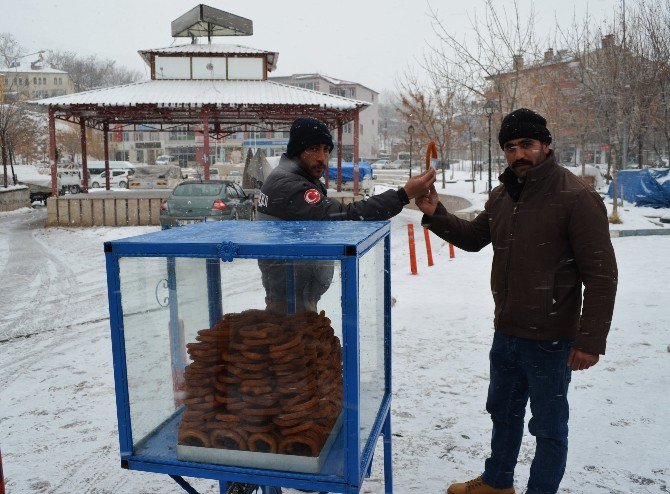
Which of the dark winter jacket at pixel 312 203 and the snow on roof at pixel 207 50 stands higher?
the snow on roof at pixel 207 50

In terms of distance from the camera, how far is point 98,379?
17.3 feet

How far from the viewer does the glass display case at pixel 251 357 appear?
2182 mm

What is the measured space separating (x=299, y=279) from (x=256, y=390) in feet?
1.58

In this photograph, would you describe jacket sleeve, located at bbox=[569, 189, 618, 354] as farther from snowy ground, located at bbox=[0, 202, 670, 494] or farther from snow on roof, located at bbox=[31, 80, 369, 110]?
snow on roof, located at bbox=[31, 80, 369, 110]

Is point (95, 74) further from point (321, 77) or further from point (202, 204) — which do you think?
point (202, 204)

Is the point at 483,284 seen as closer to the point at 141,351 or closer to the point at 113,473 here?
the point at 113,473

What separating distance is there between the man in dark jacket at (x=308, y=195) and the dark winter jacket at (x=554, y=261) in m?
0.54

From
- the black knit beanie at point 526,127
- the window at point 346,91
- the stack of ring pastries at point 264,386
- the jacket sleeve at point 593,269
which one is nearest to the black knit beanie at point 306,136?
the black knit beanie at point 526,127

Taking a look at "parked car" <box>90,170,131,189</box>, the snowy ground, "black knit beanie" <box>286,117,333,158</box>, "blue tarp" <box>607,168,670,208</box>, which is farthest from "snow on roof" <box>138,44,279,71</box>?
"black knit beanie" <box>286,117,333,158</box>

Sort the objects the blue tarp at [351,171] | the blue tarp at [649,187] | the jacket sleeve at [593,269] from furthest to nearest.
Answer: the blue tarp at [351,171]
the blue tarp at [649,187]
the jacket sleeve at [593,269]

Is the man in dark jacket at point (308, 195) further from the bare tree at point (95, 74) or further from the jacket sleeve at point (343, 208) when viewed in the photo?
the bare tree at point (95, 74)

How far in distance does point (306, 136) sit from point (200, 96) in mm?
18692

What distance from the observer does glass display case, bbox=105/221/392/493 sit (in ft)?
7.16

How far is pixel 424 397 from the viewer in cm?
481
